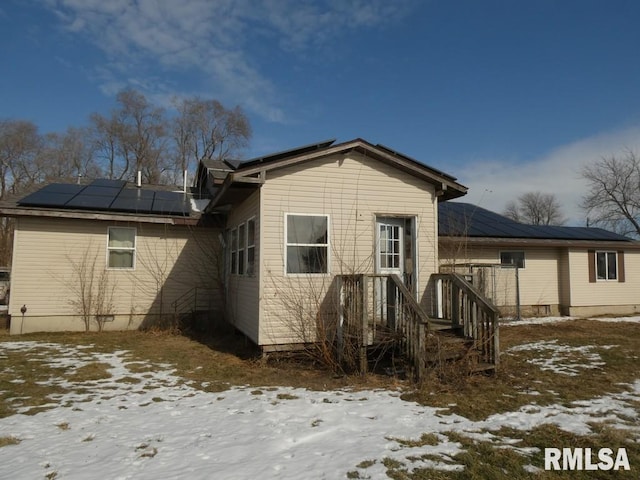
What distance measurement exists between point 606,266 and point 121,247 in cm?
1737

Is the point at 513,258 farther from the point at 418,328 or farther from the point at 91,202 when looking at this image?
the point at 91,202

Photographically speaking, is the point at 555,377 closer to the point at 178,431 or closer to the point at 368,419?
the point at 368,419

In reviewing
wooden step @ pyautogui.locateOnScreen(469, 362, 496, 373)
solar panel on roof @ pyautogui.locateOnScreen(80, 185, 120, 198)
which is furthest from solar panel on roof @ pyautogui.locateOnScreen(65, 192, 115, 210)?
wooden step @ pyautogui.locateOnScreen(469, 362, 496, 373)

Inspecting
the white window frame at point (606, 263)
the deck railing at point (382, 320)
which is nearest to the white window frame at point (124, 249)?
the deck railing at point (382, 320)

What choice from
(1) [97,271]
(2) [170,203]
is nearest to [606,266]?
(2) [170,203]

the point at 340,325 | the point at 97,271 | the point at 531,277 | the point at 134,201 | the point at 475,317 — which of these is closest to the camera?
the point at 475,317

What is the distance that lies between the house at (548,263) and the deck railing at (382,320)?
690cm

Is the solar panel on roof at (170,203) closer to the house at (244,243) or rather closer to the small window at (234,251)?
the house at (244,243)

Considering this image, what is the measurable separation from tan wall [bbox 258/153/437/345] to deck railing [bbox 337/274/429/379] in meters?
0.74

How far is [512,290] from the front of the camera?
14.3 m

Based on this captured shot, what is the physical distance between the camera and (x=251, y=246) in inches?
349

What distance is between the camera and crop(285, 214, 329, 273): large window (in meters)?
8.06

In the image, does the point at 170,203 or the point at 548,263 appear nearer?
the point at 170,203

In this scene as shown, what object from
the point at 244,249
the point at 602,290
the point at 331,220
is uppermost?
the point at 331,220
